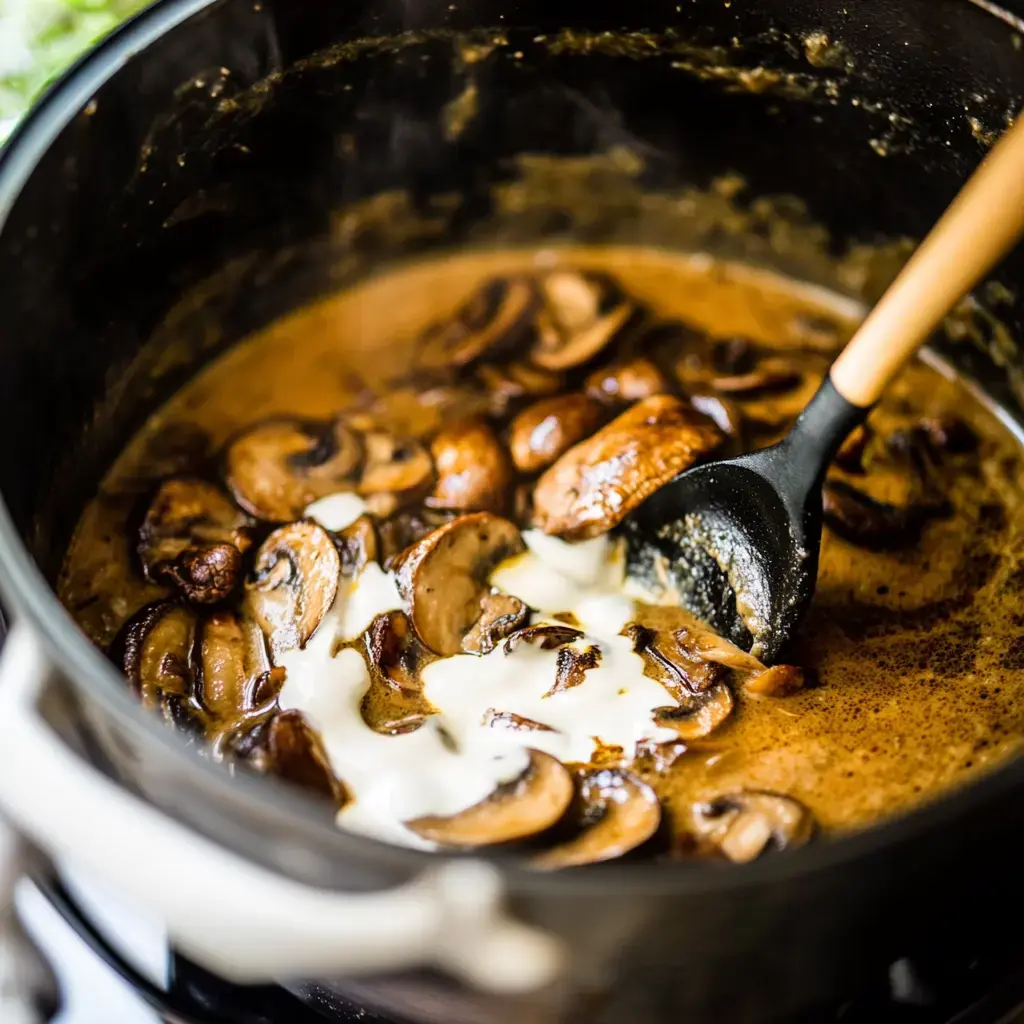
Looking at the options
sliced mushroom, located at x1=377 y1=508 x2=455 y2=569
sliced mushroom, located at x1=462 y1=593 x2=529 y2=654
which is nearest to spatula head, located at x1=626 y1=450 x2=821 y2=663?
sliced mushroom, located at x1=462 y1=593 x2=529 y2=654

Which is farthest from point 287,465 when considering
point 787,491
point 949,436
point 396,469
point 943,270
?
point 949,436

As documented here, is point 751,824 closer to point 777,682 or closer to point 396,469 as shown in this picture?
point 777,682

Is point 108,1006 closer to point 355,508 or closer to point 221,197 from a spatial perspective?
point 355,508

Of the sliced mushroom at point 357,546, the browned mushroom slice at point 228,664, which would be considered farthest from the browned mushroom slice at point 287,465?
the browned mushroom slice at point 228,664

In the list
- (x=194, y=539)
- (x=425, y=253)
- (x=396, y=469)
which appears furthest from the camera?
(x=425, y=253)

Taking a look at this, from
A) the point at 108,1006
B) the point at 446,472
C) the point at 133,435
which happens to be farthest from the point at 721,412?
the point at 108,1006

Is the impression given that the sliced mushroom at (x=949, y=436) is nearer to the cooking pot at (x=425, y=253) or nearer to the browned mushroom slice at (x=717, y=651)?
the cooking pot at (x=425, y=253)

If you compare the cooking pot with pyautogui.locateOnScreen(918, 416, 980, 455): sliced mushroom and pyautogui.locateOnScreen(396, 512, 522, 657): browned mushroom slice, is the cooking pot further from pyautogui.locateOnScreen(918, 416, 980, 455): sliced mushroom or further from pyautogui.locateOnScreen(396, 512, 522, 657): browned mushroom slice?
pyautogui.locateOnScreen(396, 512, 522, 657): browned mushroom slice
